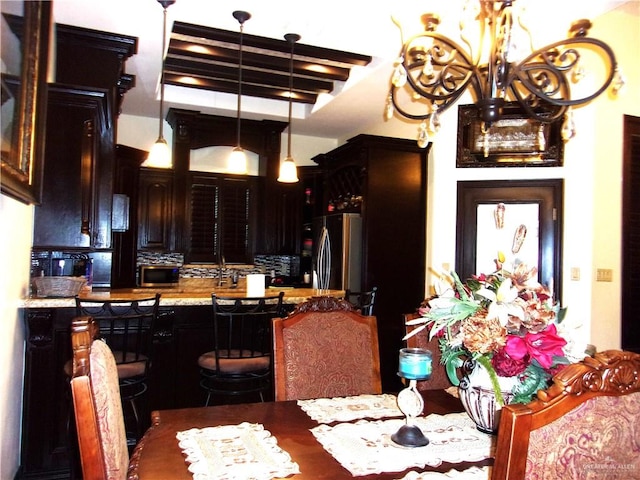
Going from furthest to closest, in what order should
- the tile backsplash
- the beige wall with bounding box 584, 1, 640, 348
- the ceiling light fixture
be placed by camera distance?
the tile backsplash
the beige wall with bounding box 584, 1, 640, 348
the ceiling light fixture

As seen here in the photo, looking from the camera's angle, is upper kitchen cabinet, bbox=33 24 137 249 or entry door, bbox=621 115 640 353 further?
entry door, bbox=621 115 640 353

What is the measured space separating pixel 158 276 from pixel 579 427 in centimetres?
519

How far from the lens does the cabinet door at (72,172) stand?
3109 millimetres

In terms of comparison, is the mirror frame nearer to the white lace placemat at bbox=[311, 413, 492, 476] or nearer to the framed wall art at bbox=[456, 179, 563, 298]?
the white lace placemat at bbox=[311, 413, 492, 476]

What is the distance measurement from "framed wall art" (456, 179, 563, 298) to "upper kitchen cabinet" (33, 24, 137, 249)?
2.86 metres

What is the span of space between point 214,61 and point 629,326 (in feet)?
13.1

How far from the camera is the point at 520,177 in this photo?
4078 millimetres

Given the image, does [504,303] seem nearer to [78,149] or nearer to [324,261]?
[78,149]

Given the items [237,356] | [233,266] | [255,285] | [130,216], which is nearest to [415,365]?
[237,356]

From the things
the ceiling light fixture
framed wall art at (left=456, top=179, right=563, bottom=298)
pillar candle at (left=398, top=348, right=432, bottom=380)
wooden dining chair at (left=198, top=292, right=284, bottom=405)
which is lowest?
wooden dining chair at (left=198, top=292, right=284, bottom=405)

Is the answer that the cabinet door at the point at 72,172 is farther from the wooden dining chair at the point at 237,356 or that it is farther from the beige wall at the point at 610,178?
the beige wall at the point at 610,178

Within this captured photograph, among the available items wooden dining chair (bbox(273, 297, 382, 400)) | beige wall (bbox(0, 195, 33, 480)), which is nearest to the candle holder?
wooden dining chair (bbox(273, 297, 382, 400))

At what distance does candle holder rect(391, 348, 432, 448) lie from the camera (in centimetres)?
136

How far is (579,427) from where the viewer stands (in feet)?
2.96
